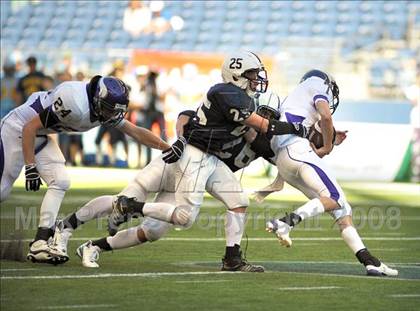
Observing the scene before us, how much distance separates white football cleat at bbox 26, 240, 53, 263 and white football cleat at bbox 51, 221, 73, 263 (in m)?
0.04

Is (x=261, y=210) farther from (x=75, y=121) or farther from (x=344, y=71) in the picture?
(x=344, y=71)

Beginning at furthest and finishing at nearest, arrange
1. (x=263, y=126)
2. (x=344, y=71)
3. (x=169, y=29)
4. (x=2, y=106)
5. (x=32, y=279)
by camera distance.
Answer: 1. (x=169, y=29)
2. (x=344, y=71)
3. (x=2, y=106)
4. (x=263, y=126)
5. (x=32, y=279)

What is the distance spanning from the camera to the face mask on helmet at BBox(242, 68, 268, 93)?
750 cm

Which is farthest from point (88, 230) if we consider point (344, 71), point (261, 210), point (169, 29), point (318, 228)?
point (169, 29)

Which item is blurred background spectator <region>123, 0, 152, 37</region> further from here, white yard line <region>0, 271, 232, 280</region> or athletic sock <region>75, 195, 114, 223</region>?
white yard line <region>0, 271, 232, 280</region>

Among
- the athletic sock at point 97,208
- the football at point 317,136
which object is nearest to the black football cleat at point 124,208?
the athletic sock at point 97,208

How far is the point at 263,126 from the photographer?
290 inches

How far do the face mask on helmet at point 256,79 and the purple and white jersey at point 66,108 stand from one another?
112 cm

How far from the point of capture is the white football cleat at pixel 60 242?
740 centimetres

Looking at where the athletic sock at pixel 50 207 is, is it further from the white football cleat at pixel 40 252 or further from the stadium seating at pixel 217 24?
the stadium seating at pixel 217 24

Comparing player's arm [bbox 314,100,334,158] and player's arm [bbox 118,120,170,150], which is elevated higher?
player's arm [bbox 314,100,334,158]

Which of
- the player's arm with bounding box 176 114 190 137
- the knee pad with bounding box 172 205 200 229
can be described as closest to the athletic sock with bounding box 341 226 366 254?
the knee pad with bounding box 172 205 200 229

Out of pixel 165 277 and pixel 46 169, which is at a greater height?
pixel 46 169

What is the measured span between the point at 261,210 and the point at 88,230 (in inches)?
132
